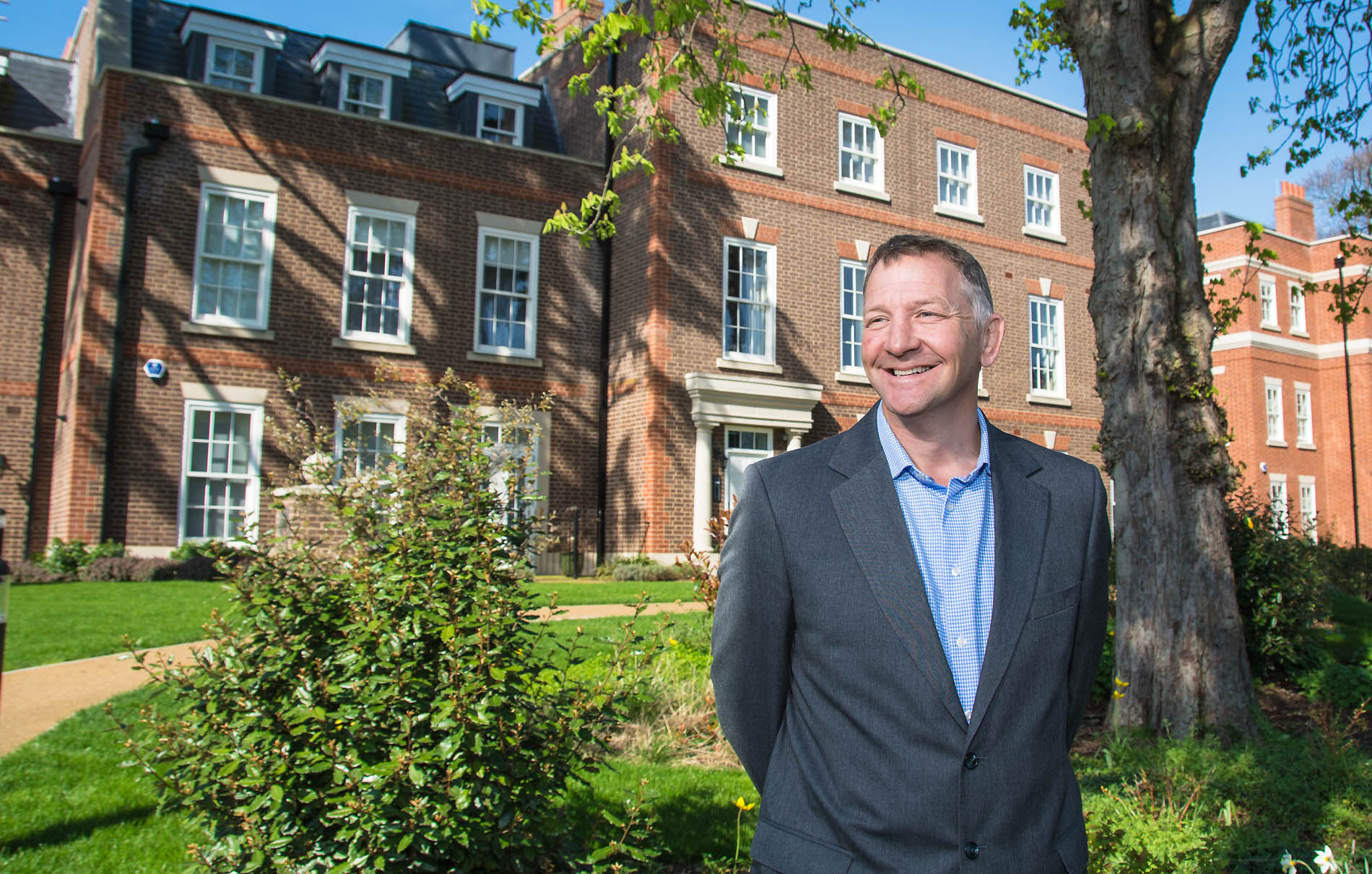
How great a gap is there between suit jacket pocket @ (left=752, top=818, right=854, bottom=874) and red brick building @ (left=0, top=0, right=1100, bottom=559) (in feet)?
42.5

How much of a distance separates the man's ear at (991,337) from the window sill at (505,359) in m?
15.7

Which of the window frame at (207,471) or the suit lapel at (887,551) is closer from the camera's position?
the suit lapel at (887,551)

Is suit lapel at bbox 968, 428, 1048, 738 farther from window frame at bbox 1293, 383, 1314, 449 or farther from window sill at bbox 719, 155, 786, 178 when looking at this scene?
window frame at bbox 1293, 383, 1314, 449

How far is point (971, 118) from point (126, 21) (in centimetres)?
1710

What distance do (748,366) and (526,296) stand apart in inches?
172

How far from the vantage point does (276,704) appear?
3191mm

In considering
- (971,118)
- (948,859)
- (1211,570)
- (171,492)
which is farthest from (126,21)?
(948,859)

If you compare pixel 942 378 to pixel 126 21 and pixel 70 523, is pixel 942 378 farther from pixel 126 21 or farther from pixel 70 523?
pixel 126 21

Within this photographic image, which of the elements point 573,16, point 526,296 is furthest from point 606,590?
point 573,16

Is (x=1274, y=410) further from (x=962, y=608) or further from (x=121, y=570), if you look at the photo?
(x=962, y=608)

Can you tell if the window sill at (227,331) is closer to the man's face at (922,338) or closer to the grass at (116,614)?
the grass at (116,614)

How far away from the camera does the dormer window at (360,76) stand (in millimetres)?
17781

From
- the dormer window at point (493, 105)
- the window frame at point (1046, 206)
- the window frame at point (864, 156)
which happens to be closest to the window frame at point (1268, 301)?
the window frame at point (1046, 206)

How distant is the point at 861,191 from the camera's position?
1992 cm
